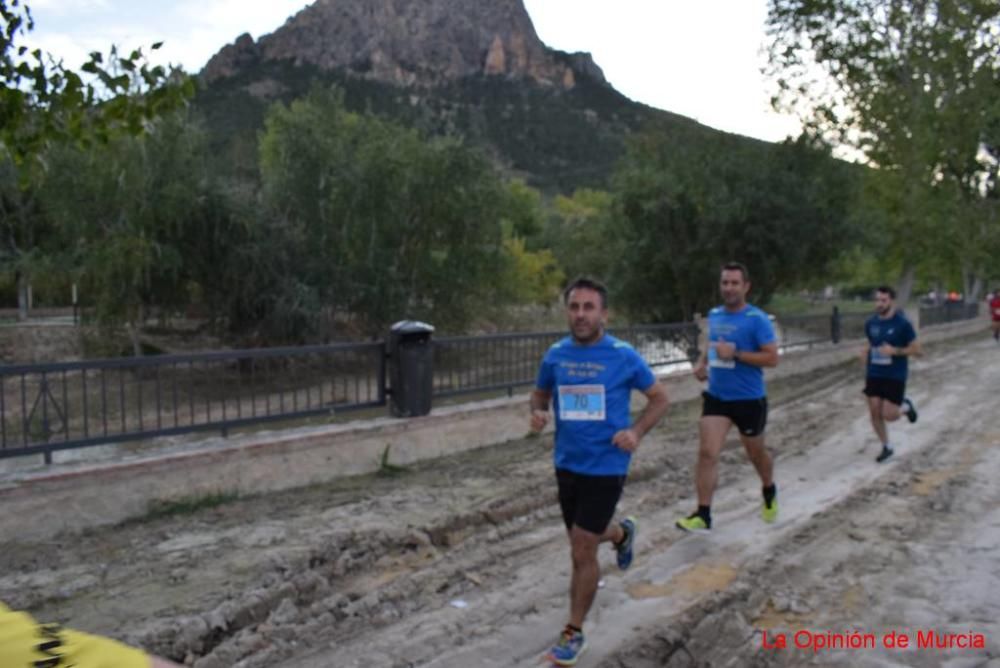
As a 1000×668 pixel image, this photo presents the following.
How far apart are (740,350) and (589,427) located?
261 cm

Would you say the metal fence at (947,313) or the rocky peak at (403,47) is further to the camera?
the rocky peak at (403,47)

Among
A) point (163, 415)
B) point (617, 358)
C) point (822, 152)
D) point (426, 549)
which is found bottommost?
point (426, 549)

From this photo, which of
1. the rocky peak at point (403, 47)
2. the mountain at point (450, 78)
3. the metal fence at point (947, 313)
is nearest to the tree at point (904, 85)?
the metal fence at point (947, 313)

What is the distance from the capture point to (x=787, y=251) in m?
22.6

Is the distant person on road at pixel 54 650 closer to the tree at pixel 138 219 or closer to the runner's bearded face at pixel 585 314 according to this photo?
the runner's bearded face at pixel 585 314

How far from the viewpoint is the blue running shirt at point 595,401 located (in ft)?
13.9

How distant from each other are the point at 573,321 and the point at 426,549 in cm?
256

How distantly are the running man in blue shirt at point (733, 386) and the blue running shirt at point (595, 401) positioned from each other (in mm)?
2209

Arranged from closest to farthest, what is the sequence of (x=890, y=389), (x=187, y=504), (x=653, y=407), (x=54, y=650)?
(x=54, y=650)
(x=653, y=407)
(x=187, y=504)
(x=890, y=389)

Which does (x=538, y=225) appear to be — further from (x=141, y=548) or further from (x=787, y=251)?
(x=141, y=548)

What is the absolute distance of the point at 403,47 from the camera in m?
181

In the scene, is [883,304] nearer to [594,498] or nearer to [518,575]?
[518,575]

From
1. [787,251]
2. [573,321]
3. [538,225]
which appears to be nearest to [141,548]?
[573,321]

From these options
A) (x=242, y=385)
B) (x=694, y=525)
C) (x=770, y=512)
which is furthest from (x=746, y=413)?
(x=242, y=385)
